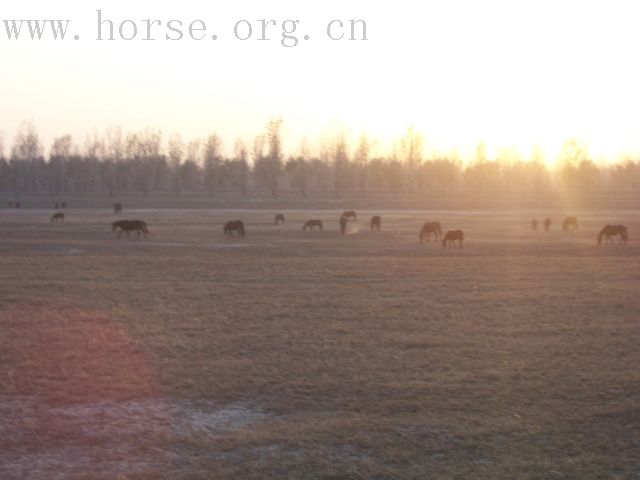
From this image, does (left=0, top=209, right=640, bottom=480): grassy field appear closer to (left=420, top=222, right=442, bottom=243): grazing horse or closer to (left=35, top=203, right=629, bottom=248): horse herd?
(left=35, top=203, right=629, bottom=248): horse herd

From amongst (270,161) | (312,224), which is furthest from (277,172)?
(312,224)

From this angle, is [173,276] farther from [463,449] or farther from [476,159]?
[476,159]

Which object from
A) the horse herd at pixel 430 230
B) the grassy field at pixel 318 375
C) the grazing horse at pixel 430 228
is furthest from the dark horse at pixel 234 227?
the grassy field at pixel 318 375

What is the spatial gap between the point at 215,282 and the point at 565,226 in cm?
3257

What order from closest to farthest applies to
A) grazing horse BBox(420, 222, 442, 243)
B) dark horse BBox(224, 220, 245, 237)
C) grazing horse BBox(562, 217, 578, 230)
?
1. grazing horse BBox(420, 222, 442, 243)
2. dark horse BBox(224, 220, 245, 237)
3. grazing horse BBox(562, 217, 578, 230)

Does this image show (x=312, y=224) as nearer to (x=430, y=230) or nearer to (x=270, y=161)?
(x=430, y=230)

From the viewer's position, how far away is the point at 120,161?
13738 centimetres

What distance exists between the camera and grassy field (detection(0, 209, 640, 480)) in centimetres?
758

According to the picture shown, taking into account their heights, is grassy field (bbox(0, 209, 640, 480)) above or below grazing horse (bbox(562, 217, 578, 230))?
below

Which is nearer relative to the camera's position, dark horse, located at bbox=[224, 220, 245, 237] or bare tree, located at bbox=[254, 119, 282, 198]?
dark horse, located at bbox=[224, 220, 245, 237]

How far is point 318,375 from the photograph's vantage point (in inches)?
420

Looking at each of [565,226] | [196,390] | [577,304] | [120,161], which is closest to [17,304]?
[196,390]

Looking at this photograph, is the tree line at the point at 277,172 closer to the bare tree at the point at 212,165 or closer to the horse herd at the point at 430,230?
the bare tree at the point at 212,165

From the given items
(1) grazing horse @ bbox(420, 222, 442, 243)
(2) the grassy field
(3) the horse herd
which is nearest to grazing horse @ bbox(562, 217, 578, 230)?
(3) the horse herd
